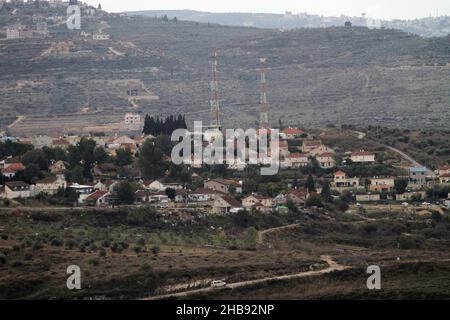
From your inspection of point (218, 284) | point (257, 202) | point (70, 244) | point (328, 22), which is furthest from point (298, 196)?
point (328, 22)

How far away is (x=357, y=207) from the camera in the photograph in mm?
47562

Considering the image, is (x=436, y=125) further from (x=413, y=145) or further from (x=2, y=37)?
(x=2, y=37)

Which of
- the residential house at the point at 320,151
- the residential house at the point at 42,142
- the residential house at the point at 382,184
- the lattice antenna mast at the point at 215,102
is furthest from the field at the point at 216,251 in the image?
the lattice antenna mast at the point at 215,102

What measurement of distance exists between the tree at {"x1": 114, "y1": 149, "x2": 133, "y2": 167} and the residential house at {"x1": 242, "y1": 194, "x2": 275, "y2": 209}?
7803 mm

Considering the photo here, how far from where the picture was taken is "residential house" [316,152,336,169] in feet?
180

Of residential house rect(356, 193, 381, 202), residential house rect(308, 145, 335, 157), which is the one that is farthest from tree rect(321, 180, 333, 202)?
residential house rect(308, 145, 335, 157)

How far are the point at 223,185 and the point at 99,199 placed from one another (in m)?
5.44

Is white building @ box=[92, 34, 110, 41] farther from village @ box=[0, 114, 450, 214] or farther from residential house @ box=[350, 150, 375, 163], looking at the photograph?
residential house @ box=[350, 150, 375, 163]

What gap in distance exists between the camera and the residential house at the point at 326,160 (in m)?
54.9

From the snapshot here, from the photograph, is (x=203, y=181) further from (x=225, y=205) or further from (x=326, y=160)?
(x=326, y=160)

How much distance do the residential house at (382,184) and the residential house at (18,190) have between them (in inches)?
467

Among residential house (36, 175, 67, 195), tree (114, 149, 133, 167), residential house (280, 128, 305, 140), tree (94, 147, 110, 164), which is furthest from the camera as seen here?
residential house (280, 128, 305, 140)

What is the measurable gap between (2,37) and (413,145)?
5267 centimetres
